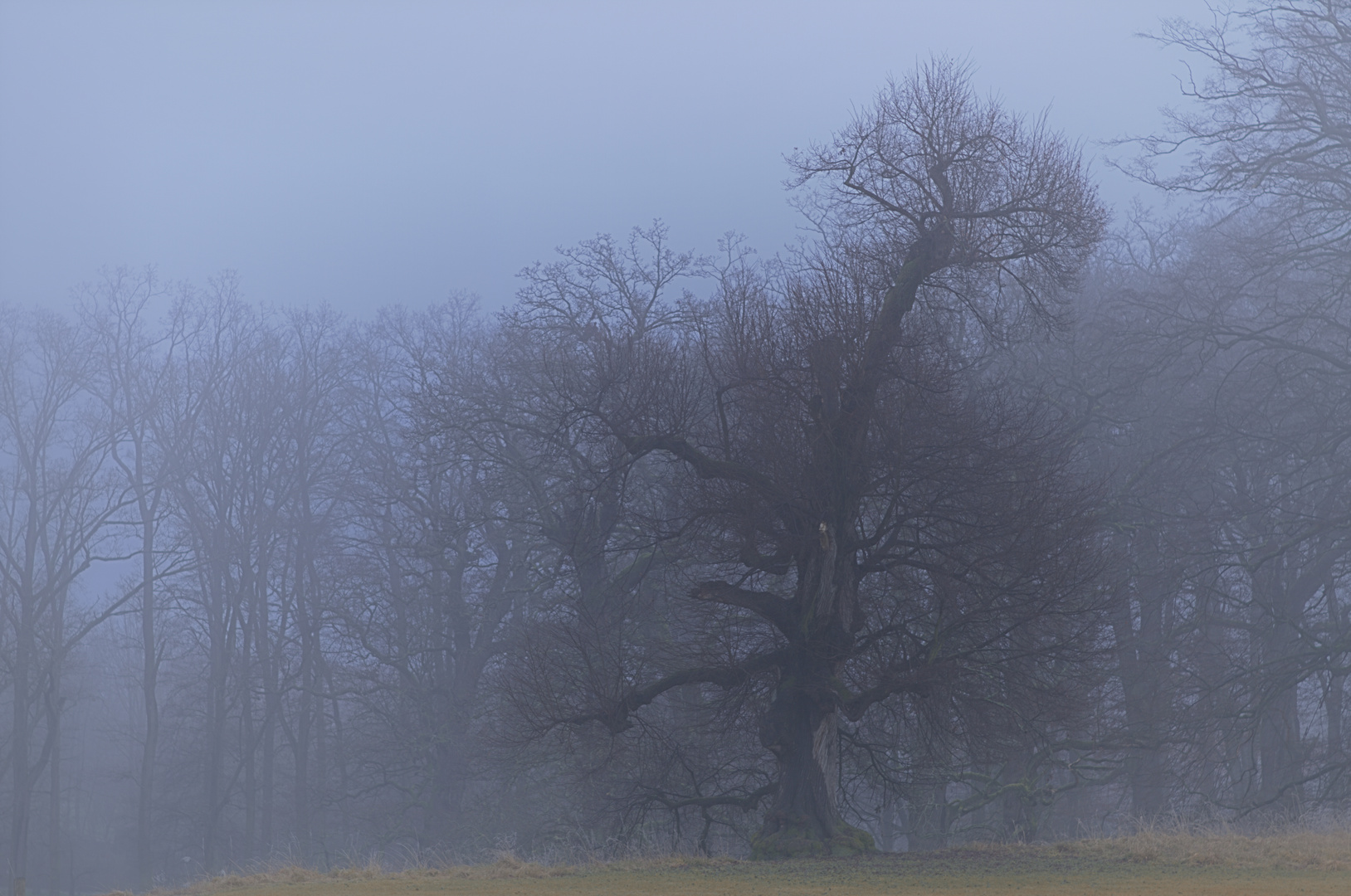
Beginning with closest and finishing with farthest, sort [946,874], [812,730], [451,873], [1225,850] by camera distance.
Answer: [946,874]
[1225,850]
[451,873]
[812,730]

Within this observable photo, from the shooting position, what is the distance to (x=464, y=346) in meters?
31.3

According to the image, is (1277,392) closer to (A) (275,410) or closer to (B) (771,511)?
(B) (771,511)

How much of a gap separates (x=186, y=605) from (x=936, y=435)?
Result: 31787 mm

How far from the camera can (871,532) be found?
16.8 m

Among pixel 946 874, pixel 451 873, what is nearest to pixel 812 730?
pixel 946 874

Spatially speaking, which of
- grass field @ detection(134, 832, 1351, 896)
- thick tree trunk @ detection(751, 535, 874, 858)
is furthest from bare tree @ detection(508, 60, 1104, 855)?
grass field @ detection(134, 832, 1351, 896)

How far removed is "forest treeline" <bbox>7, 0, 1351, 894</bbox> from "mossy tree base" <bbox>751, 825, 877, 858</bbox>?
0.06 m

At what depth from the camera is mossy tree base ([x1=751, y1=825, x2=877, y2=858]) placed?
14.5m

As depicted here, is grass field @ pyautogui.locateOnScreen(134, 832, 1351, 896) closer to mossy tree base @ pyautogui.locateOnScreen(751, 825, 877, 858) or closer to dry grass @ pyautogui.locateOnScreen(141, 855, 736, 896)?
dry grass @ pyautogui.locateOnScreen(141, 855, 736, 896)

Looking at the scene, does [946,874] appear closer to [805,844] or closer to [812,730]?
[805,844]

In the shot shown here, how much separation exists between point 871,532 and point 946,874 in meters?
5.76

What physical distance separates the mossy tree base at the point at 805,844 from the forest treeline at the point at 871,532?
0.06m

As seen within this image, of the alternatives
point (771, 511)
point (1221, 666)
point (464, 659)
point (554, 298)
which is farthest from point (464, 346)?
point (1221, 666)

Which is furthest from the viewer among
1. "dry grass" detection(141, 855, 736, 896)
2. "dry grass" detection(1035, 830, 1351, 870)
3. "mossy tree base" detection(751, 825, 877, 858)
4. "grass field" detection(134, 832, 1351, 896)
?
"mossy tree base" detection(751, 825, 877, 858)
